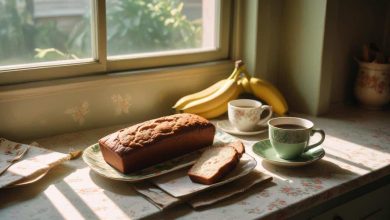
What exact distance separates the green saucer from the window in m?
0.46

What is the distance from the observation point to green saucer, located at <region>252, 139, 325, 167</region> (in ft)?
3.56

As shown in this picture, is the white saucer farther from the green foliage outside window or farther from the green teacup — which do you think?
the green foliage outside window

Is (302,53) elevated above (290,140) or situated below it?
above

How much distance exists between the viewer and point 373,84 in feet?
5.22

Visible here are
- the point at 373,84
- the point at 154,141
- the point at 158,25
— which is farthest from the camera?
the point at 373,84

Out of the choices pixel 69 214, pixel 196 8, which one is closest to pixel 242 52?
pixel 196 8

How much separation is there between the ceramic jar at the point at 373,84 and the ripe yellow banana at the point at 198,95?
1.67 ft

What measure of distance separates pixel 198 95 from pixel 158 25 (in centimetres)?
26

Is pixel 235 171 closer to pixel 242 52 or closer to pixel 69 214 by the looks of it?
pixel 69 214

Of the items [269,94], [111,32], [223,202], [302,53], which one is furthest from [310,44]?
[223,202]

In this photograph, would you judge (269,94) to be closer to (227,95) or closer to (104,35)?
(227,95)

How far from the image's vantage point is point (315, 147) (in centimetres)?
116

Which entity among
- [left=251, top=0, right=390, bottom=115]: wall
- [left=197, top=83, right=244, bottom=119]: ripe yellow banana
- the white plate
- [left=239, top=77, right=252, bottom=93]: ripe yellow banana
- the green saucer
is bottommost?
the white plate

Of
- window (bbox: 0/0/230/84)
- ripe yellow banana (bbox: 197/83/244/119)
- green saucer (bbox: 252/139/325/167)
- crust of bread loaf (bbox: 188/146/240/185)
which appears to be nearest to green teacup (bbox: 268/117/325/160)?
green saucer (bbox: 252/139/325/167)
